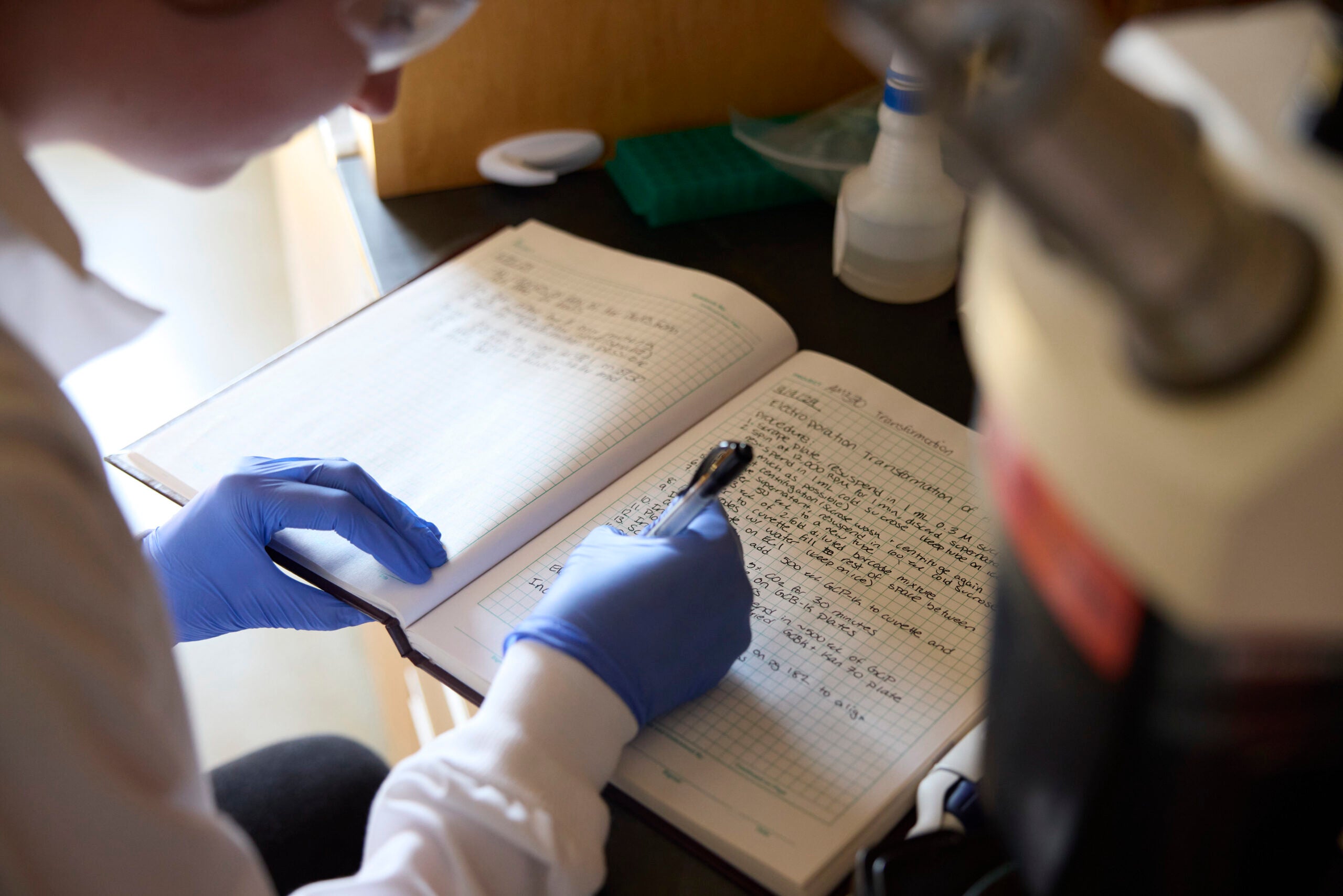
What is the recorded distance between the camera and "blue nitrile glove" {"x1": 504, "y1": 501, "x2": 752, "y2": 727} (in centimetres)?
60

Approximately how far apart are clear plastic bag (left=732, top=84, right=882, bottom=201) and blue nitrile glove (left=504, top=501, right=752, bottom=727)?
552mm

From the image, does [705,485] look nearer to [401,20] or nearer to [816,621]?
[816,621]

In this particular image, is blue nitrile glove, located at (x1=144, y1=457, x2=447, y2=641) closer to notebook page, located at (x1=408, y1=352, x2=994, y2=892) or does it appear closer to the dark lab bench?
notebook page, located at (x1=408, y1=352, x2=994, y2=892)

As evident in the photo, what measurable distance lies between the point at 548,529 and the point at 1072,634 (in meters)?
0.51

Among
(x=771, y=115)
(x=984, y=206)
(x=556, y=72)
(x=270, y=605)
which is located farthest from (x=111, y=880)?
(x=771, y=115)

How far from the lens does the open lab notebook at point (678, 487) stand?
1.89 feet

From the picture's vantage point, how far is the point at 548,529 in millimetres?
746

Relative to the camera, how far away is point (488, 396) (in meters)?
0.86

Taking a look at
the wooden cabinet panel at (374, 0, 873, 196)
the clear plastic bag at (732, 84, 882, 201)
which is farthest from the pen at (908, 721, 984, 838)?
the wooden cabinet panel at (374, 0, 873, 196)

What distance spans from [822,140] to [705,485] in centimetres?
62

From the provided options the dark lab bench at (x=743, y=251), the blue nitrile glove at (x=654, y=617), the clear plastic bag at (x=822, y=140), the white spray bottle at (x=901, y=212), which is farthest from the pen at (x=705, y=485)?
the clear plastic bag at (x=822, y=140)

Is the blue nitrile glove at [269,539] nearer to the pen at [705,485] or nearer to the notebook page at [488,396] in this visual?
the notebook page at [488,396]

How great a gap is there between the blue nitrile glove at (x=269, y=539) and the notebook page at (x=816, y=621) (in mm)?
61

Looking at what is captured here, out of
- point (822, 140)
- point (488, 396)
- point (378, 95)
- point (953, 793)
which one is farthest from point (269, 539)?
point (822, 140)
